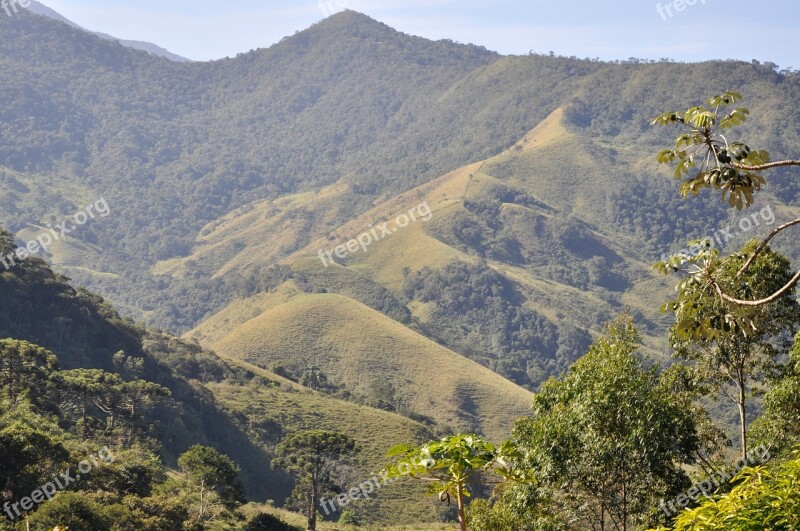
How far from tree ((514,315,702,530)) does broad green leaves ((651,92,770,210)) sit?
9.66 meters

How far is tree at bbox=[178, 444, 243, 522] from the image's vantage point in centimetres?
3966

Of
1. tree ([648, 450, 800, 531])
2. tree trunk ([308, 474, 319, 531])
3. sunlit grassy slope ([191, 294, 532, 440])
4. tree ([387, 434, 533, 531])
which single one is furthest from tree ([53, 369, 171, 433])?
sunlit grassy slope ([191, 294, 532, 440])

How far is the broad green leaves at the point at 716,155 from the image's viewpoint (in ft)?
21.3

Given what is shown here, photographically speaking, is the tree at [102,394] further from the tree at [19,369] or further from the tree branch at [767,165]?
the tree branch at [767,165]

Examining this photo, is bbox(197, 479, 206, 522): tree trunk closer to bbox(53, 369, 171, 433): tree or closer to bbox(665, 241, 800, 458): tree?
bbox(53, 369, 171, 433): tree

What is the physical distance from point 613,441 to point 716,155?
33.9 ft

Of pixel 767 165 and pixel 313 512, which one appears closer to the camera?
pixel 767 165

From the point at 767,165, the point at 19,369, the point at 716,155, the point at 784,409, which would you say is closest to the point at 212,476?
the point at 19,369

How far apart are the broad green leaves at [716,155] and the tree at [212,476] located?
3627 centimetres

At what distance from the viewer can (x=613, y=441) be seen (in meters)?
15.8

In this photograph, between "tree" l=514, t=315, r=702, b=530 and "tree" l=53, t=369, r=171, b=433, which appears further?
"tree" l=53, t=369, r=171, b=433

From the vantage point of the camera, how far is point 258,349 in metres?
117

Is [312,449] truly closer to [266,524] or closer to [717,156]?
[266,524]

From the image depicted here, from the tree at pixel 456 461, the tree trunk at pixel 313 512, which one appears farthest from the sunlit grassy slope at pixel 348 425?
the tree at pixel 456 461
